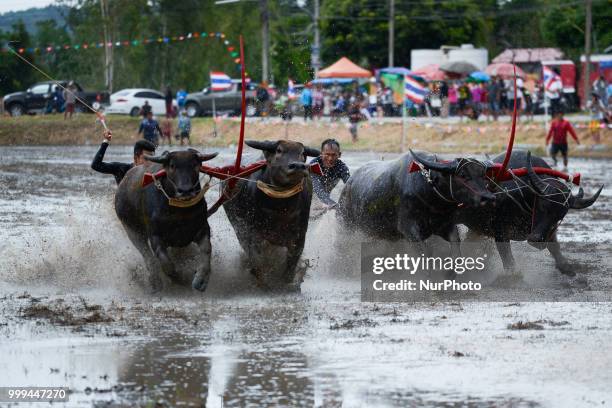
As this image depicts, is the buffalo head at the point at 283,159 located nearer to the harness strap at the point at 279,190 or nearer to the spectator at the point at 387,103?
the harness strap at the point at 279,190

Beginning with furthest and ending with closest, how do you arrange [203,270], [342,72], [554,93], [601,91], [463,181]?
1. [342,72]
2. [554,93]
3. [601,91]
4. [463,181]
5. [203,270]

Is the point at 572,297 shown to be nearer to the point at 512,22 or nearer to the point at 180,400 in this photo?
the point at 180,400

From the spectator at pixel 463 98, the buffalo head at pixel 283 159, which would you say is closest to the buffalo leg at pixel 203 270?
the buffalo head at pixel 283 159

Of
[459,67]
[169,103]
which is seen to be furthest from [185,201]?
[459,67]

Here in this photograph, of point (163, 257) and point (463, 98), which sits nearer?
point (163, 257)

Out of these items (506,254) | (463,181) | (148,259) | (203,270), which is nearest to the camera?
(203,270)

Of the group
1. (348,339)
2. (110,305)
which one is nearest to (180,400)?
(348,339)

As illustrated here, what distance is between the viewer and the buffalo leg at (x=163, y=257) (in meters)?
12.4

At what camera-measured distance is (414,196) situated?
13.2 meters

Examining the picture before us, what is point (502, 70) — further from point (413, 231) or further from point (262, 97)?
point (413, 231)

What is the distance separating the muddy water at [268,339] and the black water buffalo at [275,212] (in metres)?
0.30

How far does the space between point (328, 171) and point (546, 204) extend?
2.60 m

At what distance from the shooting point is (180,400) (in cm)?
845
